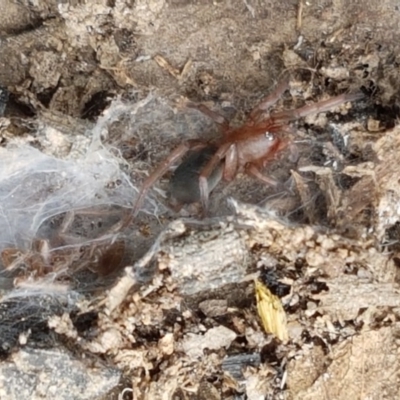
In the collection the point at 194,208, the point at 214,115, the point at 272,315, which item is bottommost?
the point at 272,315

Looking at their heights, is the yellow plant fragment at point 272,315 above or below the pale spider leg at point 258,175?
below

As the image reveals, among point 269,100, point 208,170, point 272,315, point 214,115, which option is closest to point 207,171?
point 208,170

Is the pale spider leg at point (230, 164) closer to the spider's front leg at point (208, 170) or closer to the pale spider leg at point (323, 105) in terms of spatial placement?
the spider's front leg at point (208, 170)

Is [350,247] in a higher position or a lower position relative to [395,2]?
lower

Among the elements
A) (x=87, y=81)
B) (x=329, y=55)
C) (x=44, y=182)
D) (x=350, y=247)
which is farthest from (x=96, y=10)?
(x=350, y=247)

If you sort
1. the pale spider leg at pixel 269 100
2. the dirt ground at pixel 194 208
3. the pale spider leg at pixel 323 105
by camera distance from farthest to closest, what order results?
the pale spider leg at pixel 269 100
the pale spider leg at pixel 323 105
the dirt ground at pixel 194 208

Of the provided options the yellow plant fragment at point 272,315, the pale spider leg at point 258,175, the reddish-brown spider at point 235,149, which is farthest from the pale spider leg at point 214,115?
the yellow plant fragment at point 272,315

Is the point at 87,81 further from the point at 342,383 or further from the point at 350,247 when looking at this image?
the point at 342,383

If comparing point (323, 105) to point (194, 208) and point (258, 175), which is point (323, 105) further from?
point (194, 208)
